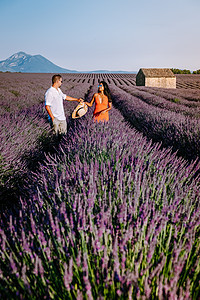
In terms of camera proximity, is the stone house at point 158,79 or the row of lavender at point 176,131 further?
the stone house at point 158,79

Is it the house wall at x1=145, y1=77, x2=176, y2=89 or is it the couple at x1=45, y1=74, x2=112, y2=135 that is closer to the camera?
the couple at x1=45, y1=74, x2=112, y2=135

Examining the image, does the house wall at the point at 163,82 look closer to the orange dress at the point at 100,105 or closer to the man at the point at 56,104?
the orange dress at the point at 100,105

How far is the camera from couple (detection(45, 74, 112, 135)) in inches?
148

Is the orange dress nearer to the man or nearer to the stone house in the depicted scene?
the man

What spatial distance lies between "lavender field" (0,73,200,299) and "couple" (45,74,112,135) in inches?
11.5

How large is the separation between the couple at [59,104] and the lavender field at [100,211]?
0.29 m

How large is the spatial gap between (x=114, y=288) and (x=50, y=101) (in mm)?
3232

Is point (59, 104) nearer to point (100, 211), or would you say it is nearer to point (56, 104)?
point (56, 104)

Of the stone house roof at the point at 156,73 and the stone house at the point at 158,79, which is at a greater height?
the stone house roof at the point at 156,73

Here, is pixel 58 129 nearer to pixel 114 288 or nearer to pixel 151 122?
pixel 151 122

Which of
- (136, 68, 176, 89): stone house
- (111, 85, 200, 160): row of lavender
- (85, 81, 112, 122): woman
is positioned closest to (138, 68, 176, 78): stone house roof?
(136, 68, 176, 89): stone house

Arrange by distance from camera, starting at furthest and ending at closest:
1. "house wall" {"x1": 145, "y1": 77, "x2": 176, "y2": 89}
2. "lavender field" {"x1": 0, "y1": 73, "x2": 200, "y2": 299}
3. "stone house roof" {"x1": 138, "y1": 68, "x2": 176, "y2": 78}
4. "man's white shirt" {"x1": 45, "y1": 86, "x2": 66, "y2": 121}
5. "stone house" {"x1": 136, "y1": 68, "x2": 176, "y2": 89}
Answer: "stone house roof" {"x1": 138, "y1": 68, "x2": 176, "y2": 78}
"house wall" {"x1": 145, "y1": 77, "x2": 176, "y2": 89}
"stone house" {"x1": 136, "y1": 68, "x2": 176, "y2": 89}
"man's white shirt" {"x1": 45, "y1": 86, "x2": 66, "y2": 121}
"lavender field" {"x1": 0, "y1": 73, "x2": 200, "y2": 299}

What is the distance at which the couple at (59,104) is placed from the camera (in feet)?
12.3

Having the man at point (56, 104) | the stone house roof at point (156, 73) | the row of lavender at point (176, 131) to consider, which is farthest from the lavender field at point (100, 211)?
the stone house roof at point (156, 73)
